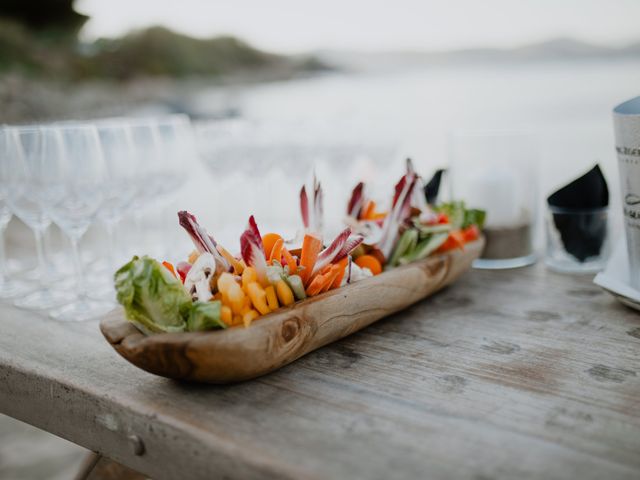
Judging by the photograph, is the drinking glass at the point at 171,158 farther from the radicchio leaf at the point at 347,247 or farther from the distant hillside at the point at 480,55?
the distant hillside at the point at 480,55

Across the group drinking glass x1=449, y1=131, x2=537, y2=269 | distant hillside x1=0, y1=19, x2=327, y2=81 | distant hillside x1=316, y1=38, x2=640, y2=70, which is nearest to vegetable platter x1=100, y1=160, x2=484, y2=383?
drinking glass x1=449, y1=131, x2=537, y2=269

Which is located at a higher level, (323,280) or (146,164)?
(146,164)

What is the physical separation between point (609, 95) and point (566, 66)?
160mm

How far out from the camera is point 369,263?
0.87 metres

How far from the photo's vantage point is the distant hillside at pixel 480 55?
1868 millimetres

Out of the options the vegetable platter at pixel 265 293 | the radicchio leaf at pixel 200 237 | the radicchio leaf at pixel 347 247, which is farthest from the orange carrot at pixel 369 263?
the radicchio leaf at pixel 200 237

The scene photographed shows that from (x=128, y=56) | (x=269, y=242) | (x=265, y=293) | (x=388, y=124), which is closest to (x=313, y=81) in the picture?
(x=128, y=56)

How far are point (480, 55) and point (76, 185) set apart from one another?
1.56 metres

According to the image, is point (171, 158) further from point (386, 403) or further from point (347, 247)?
point (386, 403)

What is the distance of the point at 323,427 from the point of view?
23.1 inches

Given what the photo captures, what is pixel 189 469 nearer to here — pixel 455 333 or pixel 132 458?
pixel 132 458

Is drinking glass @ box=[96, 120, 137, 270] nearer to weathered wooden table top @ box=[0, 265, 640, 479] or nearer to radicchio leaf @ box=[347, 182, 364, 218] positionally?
weathered wooden table top @ box=[0, 265, 640, 479]

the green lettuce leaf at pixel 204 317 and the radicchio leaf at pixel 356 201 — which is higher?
the radicchio leaf at pixel 356 201

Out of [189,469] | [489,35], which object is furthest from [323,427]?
[489,35]
